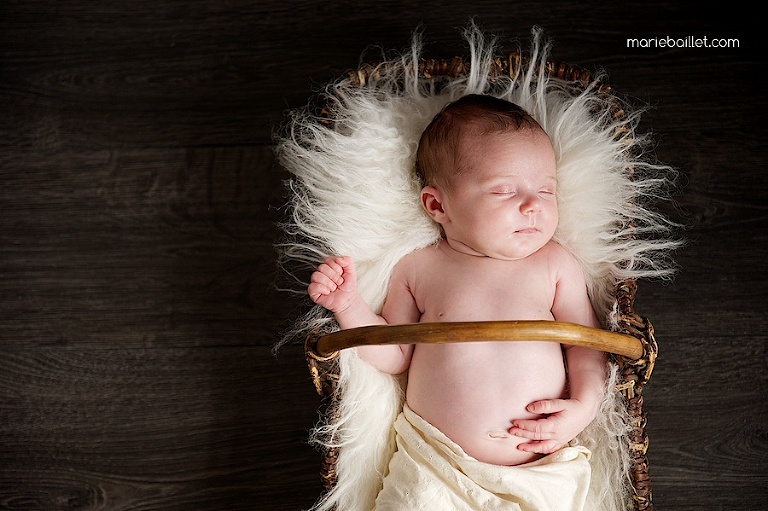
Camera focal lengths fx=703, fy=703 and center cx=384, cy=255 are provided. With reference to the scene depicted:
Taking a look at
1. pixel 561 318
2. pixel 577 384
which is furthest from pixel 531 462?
pixel 561 318

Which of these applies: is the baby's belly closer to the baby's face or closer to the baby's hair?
the baby's face

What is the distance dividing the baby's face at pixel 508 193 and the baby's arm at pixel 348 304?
237mm

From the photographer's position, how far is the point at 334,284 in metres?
1.23

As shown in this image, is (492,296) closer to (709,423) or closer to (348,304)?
(348,304)

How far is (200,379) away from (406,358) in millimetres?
501

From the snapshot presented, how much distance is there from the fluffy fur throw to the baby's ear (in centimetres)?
2

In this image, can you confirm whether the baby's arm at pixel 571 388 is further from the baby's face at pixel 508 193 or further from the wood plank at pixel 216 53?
the wood plank at pixel 216 53

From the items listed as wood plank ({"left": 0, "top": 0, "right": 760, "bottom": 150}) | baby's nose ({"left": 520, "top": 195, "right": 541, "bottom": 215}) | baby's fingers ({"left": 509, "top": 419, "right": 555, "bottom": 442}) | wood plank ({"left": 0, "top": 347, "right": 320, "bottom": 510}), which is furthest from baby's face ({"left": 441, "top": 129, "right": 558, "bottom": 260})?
wood plank ({"left": 0, "top": 347, "right": 320, "bottom": 510})

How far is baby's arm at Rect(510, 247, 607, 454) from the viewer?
123 cm

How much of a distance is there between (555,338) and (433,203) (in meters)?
0.44

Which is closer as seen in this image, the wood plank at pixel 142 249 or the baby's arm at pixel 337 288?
the baby's arm at pixel 337 288

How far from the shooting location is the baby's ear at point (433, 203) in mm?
1337

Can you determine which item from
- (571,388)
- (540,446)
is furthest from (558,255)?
(540,446)

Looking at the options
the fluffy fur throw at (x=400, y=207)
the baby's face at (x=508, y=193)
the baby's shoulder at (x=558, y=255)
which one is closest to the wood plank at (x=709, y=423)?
the fluffy fur throw at (x=400, y=207)
